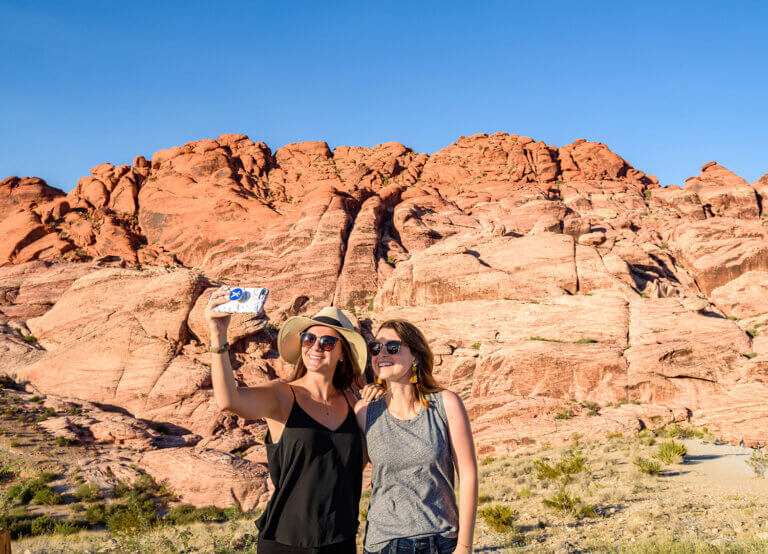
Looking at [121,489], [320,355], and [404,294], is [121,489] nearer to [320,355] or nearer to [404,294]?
[320,355]

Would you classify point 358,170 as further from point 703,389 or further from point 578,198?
point 703,389

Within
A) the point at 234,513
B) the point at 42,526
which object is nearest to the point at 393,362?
the point at 234,513

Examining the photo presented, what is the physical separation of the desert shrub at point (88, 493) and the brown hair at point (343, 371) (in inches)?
642

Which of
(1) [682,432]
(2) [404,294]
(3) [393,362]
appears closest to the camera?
(3) [393,362]

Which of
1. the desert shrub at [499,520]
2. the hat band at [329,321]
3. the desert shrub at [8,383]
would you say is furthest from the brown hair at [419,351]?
the desert shrub at [8,383]

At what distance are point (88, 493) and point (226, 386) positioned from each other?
1701 cm

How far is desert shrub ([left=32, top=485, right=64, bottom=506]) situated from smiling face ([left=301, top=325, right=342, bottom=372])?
54.1 ft

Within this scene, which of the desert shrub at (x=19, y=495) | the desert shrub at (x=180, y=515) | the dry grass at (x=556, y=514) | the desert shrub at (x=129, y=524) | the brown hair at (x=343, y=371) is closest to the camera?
the brown hair at (x=343, y=371)

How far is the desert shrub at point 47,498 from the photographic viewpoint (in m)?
14.8

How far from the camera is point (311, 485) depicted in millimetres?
3121

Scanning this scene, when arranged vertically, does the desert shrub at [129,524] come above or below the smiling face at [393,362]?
below

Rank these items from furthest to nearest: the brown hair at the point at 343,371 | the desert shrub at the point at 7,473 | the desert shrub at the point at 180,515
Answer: the desert shrub at the point at 7,473, the desert shrub at the point at 180,515, the brown hair at the point at 343,371

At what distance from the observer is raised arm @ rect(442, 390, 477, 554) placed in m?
2.92

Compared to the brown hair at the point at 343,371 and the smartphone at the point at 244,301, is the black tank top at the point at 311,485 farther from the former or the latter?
the smartphone at the point at 244,301
